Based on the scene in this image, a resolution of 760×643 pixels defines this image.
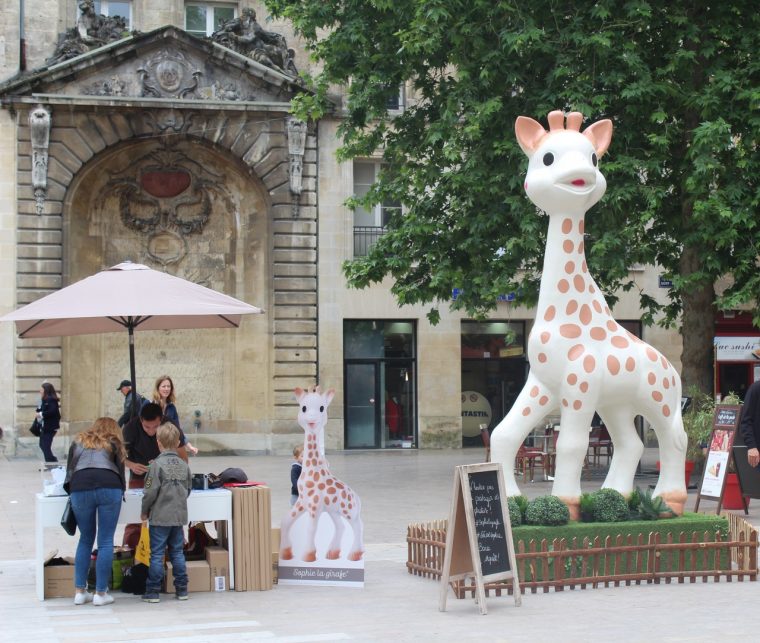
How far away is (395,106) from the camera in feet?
98.8

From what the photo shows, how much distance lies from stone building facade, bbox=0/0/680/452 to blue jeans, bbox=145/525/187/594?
17228mm

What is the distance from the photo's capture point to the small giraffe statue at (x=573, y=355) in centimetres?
1165

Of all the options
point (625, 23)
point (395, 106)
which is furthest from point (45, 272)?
point (625, 23)

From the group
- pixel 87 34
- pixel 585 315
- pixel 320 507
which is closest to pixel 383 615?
pixel 320 507

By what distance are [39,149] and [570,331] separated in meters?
18.1

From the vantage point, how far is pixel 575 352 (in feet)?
38.2

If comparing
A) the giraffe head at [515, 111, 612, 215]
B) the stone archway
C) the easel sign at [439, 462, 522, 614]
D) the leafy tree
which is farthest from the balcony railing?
the easel sign at [439, 462, 522, 614]

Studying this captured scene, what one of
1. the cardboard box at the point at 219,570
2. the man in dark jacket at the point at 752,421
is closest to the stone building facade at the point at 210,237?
the man in dark jacket at the point at 752,421

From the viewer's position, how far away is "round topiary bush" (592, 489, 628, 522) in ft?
37.8

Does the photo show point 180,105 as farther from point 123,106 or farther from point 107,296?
point 107,296

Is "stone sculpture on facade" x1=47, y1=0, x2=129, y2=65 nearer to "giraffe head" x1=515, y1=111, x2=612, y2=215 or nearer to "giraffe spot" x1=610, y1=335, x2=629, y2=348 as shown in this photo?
"giraffe head" x1=515, y1=111, x2=612, y2=215

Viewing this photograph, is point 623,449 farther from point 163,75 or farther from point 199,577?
point 163,75

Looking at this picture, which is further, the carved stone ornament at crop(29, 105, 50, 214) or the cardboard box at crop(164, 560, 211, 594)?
the carved stone ornament at crop(29, 105, 50, 214)

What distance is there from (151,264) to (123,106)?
3.81m
